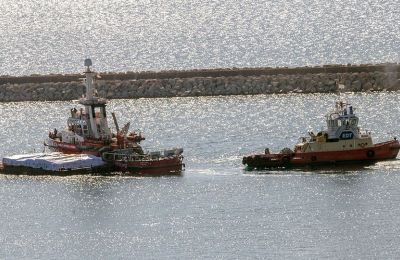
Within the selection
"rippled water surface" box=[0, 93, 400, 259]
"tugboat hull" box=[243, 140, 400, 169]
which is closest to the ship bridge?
"tugboat hull" box=[243, 140, 400, 169]

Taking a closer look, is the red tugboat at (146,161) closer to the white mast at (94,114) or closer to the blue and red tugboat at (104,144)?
the blue and red tugboat at (104,144)

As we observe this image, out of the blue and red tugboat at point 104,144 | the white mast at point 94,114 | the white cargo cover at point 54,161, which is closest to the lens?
the blue and red tugboat at point 104,144

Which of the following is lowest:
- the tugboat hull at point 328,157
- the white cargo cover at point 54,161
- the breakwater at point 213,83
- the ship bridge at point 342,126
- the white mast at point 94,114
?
the tugboat hull at point 328,157

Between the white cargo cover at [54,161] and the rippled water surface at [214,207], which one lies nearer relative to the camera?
the rippled water surface at [214,207]

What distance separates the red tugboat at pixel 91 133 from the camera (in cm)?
9600

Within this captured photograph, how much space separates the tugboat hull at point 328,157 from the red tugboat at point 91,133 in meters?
7.89

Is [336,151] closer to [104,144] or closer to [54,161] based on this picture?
[104,144]

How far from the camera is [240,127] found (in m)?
109

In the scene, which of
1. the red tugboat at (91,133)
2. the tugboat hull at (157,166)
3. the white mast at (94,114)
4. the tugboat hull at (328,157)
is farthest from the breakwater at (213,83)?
the tugboat hull at (157,166)

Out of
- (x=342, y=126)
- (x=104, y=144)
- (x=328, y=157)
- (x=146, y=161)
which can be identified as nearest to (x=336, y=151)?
(x=328, y=157)

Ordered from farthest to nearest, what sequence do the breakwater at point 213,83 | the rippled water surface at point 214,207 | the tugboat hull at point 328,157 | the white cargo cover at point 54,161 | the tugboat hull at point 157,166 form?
the breakwater at point 213,83 → the white cargo cover at point 54,161 → the tugboat hull at point 157,166 → the tugboat hull at point 328,157 → the rippled water surface at point 214,207

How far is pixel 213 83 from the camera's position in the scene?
130m

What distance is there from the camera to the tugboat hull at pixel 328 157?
303 ft

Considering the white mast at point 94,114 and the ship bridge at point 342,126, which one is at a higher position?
the white mast at point 94,114
